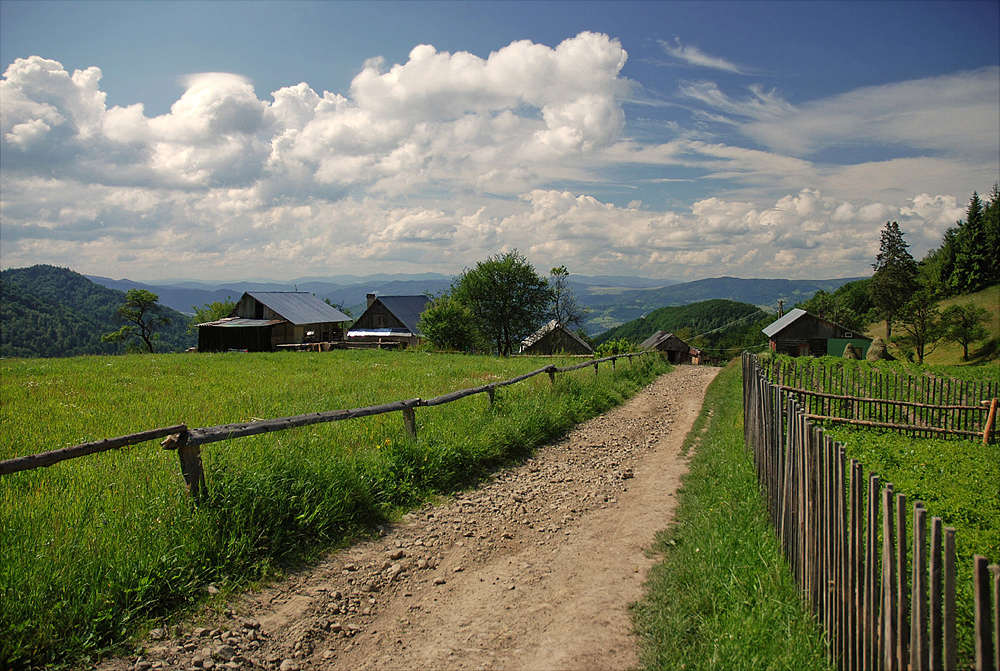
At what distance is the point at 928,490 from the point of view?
7891 mm

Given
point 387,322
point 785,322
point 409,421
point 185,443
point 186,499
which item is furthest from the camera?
point 387,322

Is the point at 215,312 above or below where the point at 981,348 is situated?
above

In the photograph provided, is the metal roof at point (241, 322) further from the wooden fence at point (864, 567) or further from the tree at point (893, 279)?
the tree at point (893, 279)

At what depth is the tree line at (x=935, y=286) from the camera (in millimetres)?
47250

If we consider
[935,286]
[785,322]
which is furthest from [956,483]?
[935,286]

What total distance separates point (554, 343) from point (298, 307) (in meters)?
29.0

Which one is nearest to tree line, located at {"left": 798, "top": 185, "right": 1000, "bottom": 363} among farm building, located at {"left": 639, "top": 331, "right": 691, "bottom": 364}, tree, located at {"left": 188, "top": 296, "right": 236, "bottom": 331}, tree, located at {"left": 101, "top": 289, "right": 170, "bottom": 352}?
farm building, located at {"left": 639, "top": 331, "right": 691, "bottom": 364}

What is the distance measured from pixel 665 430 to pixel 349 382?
937cm

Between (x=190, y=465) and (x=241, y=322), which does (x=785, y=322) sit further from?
(x=190, y=465)

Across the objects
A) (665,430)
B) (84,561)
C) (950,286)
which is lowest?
(665,430)

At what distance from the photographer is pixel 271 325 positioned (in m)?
53.2

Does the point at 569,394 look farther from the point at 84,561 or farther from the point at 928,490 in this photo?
the point at 84,561

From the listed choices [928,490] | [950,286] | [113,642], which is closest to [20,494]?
[113,642]

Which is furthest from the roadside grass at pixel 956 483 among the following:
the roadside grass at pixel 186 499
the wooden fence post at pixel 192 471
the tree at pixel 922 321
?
the tree at pixel 922 321
